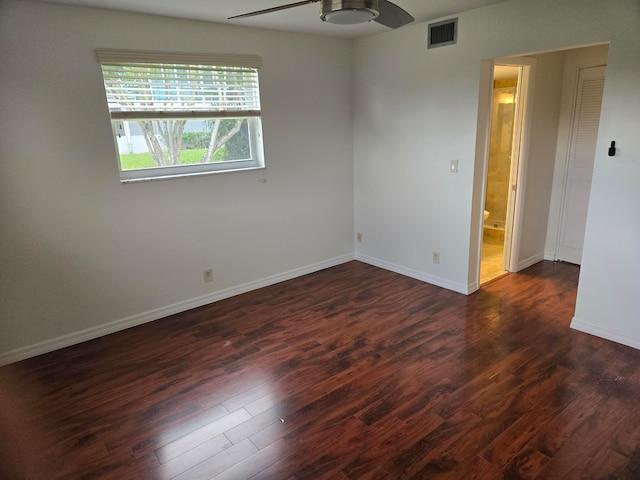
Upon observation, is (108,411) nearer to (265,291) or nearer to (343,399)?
(343,399)

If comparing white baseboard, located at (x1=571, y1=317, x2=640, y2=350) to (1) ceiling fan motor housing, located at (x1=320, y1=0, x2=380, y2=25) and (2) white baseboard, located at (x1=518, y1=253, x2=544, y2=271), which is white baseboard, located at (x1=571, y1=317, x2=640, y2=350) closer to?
(2) white baseboard, located at (x1=518, y1=253, x2=544, y2=271)

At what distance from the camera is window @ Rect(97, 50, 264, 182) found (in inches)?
123

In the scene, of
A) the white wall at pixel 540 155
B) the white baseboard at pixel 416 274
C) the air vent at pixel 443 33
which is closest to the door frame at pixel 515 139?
the white wall at pixel 540 155

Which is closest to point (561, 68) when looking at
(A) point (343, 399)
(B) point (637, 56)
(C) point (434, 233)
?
(B) point (637, 56)

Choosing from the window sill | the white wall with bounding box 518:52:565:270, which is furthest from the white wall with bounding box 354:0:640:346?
the window sill

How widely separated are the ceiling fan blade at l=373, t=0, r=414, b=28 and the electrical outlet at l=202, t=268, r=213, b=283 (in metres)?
2.54

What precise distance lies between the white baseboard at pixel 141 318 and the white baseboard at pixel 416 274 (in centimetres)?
50

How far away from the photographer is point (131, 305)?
3.42 m

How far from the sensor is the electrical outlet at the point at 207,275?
3.78m

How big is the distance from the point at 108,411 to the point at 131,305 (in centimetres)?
113

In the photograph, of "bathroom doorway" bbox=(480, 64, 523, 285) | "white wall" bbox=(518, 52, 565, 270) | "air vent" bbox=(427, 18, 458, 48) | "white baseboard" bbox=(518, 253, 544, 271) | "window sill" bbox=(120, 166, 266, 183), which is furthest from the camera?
"bathroom doorway" bbox=(480, 64, 523, 285)

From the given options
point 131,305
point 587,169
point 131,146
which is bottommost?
point 131,305

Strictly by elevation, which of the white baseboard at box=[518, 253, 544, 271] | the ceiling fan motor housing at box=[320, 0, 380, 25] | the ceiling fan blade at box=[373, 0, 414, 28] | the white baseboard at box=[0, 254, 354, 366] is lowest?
the white baseboard at box=[0, 254, 354, 366]

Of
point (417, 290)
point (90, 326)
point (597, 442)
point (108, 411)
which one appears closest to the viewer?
point (597, 442)
